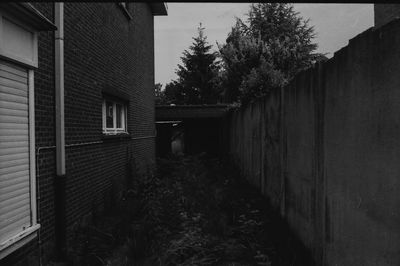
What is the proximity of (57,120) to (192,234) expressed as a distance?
2.57 metres

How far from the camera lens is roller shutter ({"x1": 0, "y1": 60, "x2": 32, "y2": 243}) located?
370 cm

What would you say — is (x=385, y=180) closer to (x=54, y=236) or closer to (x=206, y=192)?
(x=54, y=236)

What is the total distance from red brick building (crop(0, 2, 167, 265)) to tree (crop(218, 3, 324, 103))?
21.3 ft

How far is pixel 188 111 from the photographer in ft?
58.2

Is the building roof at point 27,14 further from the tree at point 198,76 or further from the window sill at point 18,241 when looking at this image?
the tree at point 198,76

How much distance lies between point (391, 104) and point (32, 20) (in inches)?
148

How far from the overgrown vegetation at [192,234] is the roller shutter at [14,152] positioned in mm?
1219

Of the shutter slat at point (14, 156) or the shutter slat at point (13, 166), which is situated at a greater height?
the shutter slat at point (14, 156)

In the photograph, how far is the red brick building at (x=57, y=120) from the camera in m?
3.83

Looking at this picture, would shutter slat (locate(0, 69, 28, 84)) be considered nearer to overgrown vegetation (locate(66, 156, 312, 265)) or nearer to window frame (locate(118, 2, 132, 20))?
overgrown vegetation (locate(66, 156, 312, 265))

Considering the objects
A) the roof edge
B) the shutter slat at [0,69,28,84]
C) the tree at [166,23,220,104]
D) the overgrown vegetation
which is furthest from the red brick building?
the tree at [166,23,220,104]

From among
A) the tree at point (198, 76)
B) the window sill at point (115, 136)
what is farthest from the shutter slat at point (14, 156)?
the tree at point (198, 76)

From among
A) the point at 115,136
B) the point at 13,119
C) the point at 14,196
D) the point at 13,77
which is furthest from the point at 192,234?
the point at 115,136

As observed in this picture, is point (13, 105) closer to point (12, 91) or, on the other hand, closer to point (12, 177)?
point (12, 91)
